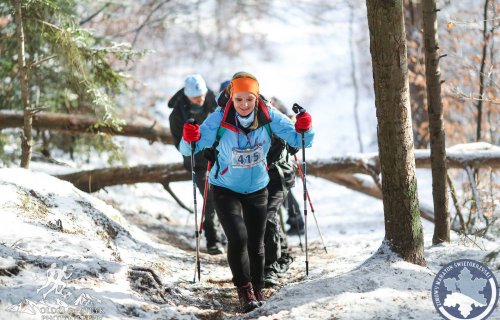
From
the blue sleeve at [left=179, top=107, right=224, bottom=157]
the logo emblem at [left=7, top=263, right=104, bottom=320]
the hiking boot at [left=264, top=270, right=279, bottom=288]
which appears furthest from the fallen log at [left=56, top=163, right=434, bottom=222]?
the logo emblem at [left=7, top=263, right=104, bottom=320]

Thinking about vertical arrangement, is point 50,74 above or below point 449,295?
above

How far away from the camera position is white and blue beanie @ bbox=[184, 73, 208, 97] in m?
7.99

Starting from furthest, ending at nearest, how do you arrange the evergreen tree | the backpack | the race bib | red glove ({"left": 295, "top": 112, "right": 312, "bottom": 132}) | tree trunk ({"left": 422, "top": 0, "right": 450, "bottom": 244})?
the evergreen tree → tree trunk ({"left": 422, "top": 0, "right": 450, "bottom": 244}) → the backpack → red glove ({"left": 295, "top": 112, "right": 312, "bottom": 132}) → the race bib

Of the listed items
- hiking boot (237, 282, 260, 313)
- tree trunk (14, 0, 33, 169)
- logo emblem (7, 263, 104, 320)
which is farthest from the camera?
tree trunk (14, 0, 33, 169)

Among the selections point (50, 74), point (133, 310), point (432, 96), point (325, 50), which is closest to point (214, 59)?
point (325, 50)

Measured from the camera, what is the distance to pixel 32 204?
6352 mm

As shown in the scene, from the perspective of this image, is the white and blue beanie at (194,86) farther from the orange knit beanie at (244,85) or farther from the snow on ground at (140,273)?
the orange knit beanie at (244,85)

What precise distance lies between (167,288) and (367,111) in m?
25.2

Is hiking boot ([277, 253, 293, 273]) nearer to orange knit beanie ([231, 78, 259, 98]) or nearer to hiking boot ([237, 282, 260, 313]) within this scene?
hiking boot ([237, 282, 260, 313])

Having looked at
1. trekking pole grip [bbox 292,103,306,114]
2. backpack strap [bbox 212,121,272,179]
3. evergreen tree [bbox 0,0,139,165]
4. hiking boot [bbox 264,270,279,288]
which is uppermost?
evergreen tree [bbox 0,0,139,165]

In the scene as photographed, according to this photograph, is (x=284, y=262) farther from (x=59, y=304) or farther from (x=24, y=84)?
(x=24, y=84)

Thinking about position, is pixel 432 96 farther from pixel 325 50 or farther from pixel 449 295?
pixel 325 50

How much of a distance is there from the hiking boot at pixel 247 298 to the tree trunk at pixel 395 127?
1484 mm

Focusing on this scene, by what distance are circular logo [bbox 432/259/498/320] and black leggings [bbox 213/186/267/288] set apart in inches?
66.5
